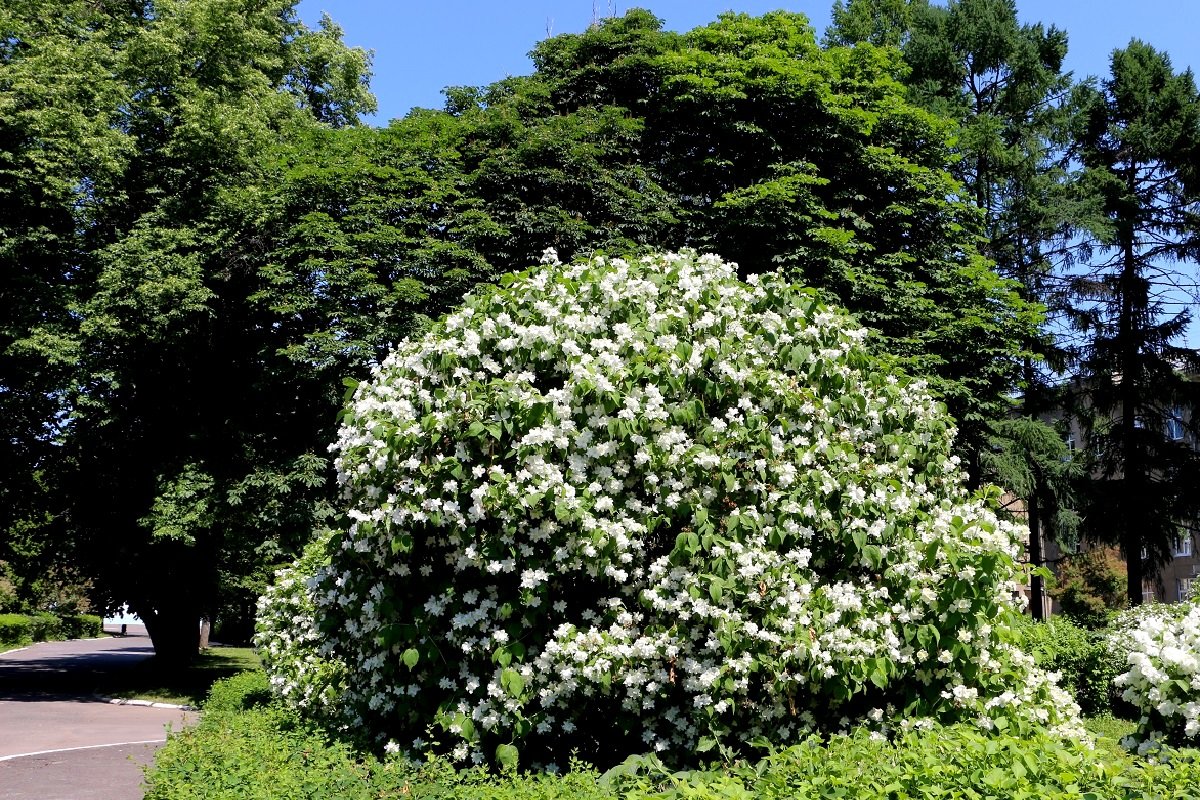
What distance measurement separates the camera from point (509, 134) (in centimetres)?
1831

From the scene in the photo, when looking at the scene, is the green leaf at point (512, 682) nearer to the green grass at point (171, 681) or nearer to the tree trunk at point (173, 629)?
the green grass at point (171, 681)

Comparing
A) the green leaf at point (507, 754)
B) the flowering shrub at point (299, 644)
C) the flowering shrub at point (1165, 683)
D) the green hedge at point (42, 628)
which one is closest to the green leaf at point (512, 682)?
the green leaf at point (507, 754)

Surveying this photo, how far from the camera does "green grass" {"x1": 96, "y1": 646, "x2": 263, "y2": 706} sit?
20984mm

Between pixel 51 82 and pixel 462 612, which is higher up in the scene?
pixel 51 82

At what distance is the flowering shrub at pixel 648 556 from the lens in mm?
5492

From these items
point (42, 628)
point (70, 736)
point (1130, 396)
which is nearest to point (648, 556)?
point (70, 736)

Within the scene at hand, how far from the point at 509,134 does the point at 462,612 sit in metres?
14.1

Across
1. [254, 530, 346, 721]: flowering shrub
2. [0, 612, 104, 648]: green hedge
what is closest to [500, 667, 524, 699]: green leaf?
[254, 530, 346, 721]: flowering shrub

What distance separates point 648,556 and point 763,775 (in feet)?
5.62

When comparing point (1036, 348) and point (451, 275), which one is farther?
point (1036, 348)

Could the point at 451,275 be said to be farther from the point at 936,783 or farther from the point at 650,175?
Answer: the point at 936,783

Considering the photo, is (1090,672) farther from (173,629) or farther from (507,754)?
(173,629)

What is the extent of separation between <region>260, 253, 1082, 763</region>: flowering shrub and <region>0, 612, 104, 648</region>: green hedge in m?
39.2

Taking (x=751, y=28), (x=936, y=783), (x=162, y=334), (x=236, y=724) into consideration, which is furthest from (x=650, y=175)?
(x=936, y=783)
